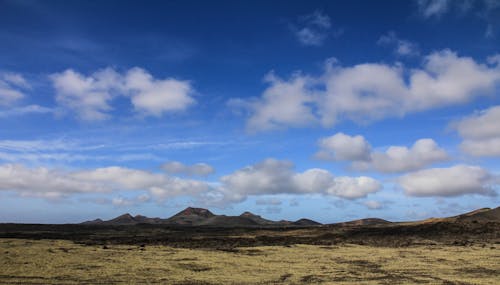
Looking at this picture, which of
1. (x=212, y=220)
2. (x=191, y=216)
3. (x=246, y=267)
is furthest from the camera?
(x=191, y=216)

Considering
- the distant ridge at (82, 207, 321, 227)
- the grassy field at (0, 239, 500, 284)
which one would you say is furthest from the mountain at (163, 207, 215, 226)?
the grassy field at (0, 239, 500, 284)

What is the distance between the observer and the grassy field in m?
25.2

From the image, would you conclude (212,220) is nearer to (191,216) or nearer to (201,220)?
(201,220)

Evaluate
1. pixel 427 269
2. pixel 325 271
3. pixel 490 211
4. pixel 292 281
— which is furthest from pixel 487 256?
pixel 490 211

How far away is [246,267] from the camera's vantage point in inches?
1212

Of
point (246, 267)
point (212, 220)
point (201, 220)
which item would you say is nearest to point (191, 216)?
point (201, 220)

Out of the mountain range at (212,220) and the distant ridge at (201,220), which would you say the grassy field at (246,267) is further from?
the distant ridge at (201,220)

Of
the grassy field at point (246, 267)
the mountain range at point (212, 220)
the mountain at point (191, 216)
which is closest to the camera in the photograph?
the grassy field at point (246, 267)

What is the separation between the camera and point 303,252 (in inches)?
1622

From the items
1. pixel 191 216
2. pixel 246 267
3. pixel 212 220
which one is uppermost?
pixel 191 216

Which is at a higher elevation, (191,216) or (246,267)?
(191,216)

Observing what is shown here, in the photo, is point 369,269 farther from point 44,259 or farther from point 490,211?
point 490,211

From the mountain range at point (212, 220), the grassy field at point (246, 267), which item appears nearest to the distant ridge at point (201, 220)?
the mountain range at point (212, 220)

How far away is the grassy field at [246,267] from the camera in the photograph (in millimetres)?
25188
